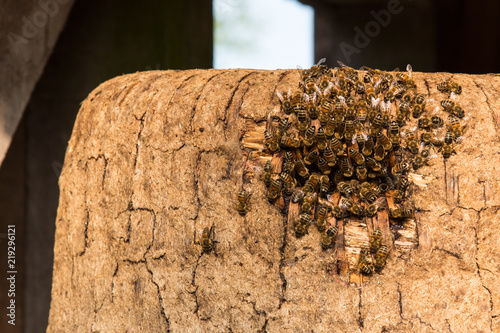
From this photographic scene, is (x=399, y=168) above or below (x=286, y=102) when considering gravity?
below

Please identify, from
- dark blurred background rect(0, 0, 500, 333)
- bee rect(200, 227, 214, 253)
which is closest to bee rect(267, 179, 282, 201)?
bee rect(200, 227, 214, 253)

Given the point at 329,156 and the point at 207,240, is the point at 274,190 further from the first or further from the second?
the point at 207,240

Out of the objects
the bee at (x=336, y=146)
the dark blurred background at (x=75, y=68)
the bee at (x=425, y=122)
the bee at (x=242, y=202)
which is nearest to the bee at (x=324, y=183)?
the bee at (x=336, y=146)

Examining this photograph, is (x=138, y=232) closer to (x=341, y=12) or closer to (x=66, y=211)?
(x=66, y=211)

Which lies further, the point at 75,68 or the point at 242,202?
the point at 75,68

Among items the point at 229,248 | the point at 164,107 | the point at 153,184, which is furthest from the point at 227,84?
the point at 229,248

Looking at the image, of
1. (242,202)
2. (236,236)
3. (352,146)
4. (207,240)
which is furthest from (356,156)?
(207,240)
